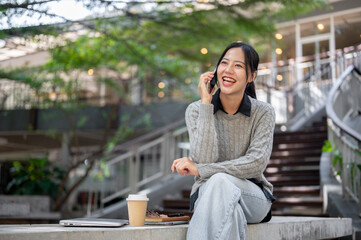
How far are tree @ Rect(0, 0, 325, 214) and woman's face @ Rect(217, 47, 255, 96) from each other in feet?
7.96

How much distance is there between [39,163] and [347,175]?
184 inches

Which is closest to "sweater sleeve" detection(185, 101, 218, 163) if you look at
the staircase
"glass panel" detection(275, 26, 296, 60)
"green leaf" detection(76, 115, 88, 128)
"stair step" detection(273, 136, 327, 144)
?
the staircase

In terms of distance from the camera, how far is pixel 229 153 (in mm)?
2252

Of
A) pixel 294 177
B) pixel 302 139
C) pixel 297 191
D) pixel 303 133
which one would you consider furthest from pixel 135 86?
pixel 297 191

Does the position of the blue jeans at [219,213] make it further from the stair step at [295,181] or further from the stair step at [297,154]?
the stair step at [297,154]

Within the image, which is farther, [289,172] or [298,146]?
[298,146]

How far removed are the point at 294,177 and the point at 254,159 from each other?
4.04m

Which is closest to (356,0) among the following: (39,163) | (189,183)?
(189,183)

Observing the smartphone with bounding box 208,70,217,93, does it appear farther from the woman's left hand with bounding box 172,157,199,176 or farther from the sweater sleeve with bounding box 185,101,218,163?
the woman's left hand with bounding box 172,157,199,176

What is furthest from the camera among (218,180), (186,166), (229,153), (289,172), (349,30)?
(349,30)

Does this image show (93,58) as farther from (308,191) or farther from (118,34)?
(308,191)

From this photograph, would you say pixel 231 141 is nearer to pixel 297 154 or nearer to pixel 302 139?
pixel 297 154

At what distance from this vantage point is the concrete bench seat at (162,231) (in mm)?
1444

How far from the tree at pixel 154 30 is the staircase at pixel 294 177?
1.73 m
